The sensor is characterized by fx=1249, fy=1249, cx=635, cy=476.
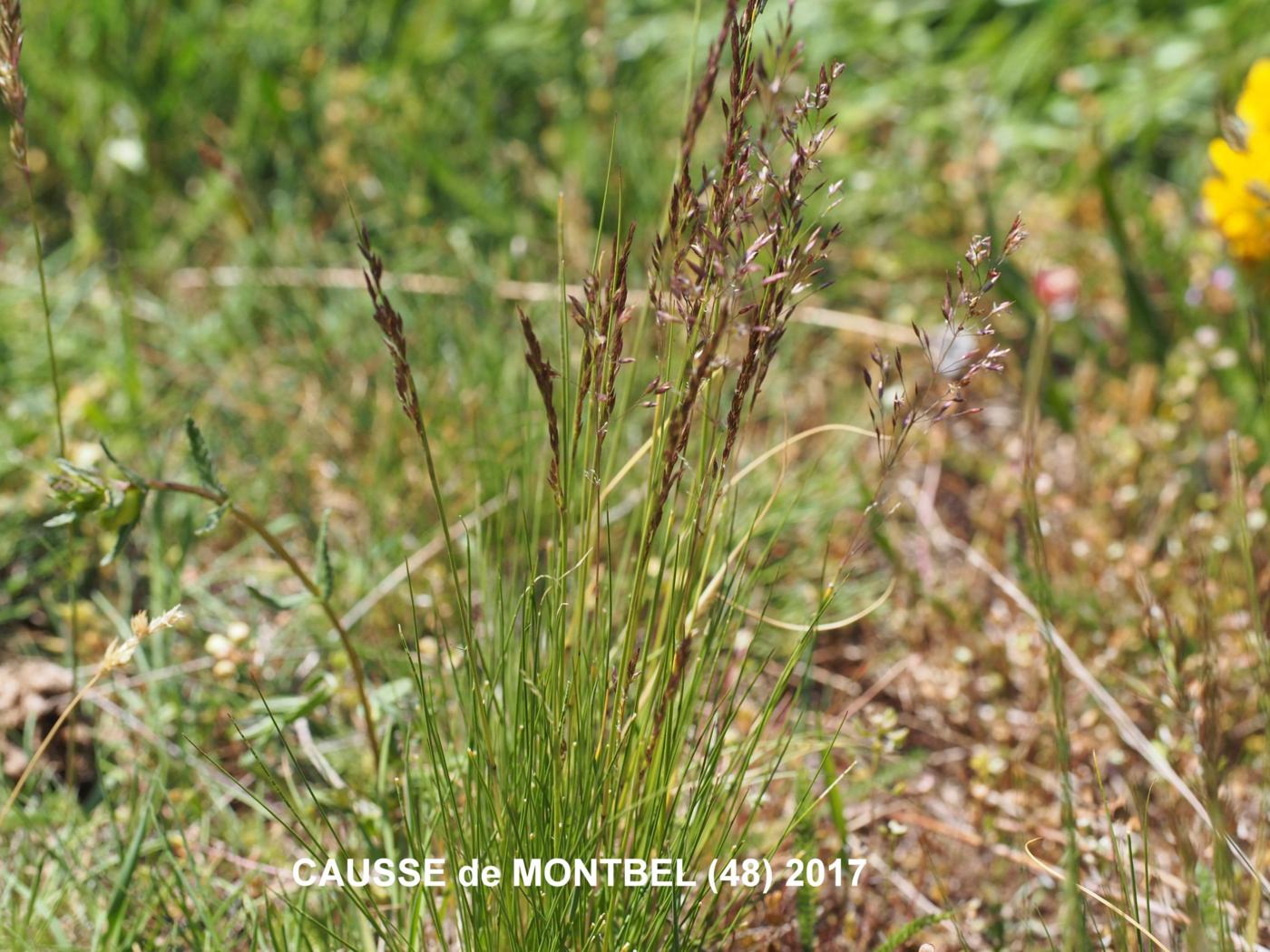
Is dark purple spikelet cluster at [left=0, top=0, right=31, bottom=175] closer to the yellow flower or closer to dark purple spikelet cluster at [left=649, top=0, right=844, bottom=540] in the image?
dark purple spikelet cluster at [left=649, top=0, right=844, bottom=540]

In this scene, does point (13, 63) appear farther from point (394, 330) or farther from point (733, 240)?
point (733, 240)

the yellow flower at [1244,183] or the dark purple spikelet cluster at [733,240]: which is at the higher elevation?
the yellow flower at [1244,183]

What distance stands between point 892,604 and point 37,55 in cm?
265

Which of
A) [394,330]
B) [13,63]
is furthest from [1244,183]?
[13,63]

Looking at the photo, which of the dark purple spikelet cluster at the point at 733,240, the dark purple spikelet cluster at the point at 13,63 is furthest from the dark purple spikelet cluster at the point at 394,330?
the dark purple spikelet cluster at the point at 13,63

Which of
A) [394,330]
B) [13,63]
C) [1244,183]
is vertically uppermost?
[1244,183]

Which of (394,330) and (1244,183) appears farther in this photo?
(1244,183)

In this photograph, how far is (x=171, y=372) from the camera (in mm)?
2793

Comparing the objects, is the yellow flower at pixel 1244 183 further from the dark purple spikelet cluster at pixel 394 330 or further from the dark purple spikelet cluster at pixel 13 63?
the dark purple spikelet cluster at pixel 13 63

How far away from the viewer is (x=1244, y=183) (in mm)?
2441

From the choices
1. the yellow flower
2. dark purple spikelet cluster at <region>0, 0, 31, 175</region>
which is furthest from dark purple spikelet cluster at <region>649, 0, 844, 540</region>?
the yellow flower

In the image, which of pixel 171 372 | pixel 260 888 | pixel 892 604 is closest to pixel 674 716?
Result: pixel 260 888

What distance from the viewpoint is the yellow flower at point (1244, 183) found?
97.7 inches

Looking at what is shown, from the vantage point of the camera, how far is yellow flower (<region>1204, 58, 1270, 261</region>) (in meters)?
2.48
